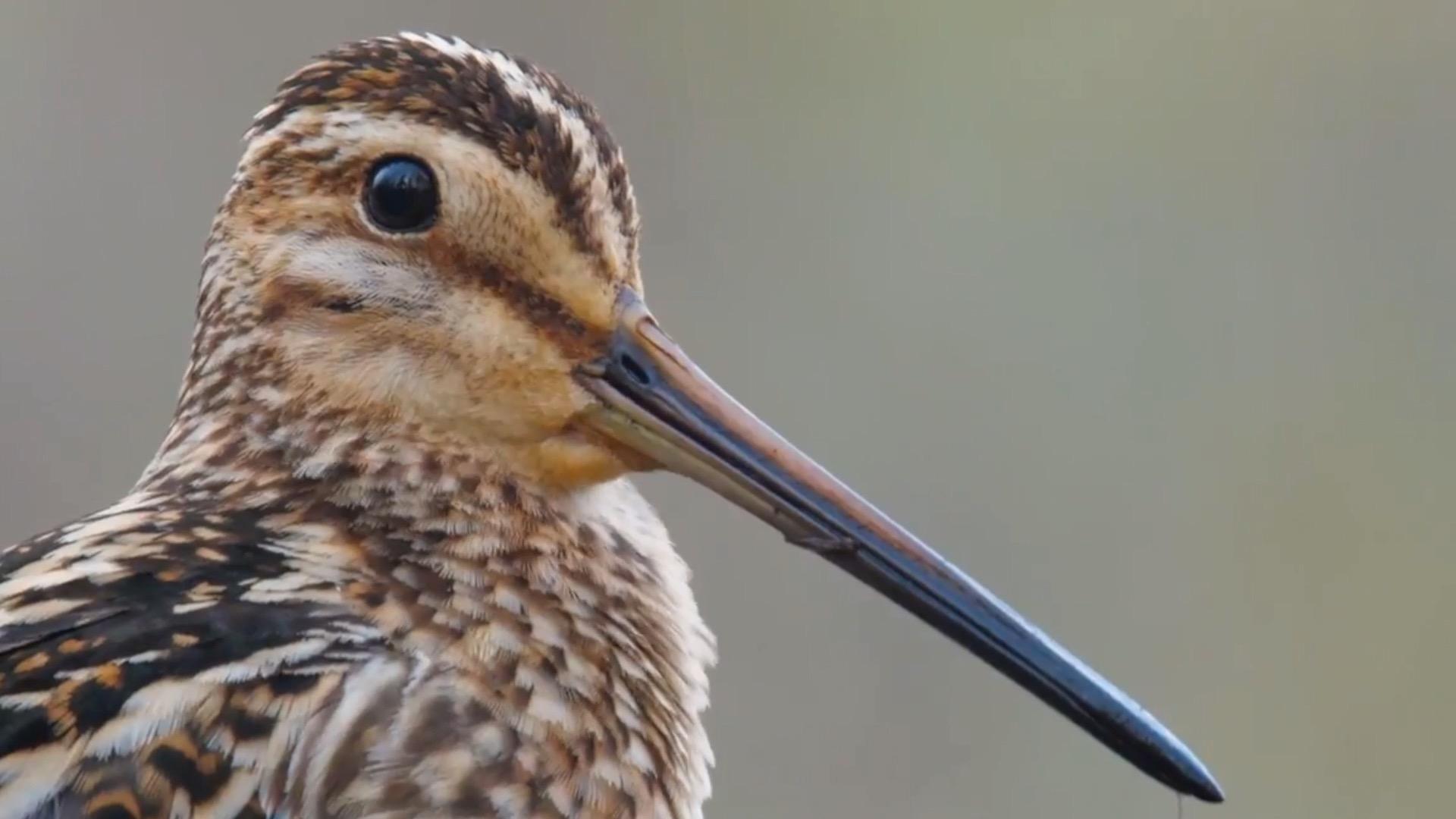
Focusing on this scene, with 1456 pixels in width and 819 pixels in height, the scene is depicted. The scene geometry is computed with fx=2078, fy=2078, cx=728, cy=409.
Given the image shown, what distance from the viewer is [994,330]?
3.42 meters

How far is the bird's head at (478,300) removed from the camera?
4.85 ft

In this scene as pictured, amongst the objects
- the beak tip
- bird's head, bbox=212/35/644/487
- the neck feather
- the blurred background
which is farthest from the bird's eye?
the blurred background

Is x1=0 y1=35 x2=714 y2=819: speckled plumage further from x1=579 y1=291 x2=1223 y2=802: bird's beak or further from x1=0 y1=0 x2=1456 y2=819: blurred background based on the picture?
x1=0 y1=0 x2=1456 y2=819: blurred background

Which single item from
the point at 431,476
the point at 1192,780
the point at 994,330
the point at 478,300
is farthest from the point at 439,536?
the point at 994,330

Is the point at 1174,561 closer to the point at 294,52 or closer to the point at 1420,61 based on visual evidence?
the point at 1420,61

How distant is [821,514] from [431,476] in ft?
0.93

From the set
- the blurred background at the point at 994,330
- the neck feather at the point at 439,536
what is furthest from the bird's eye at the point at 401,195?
the blurred background at the point at 994,330

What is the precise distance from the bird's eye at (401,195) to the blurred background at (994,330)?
5.57 feet

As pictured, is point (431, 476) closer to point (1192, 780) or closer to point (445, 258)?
point (445, 258)

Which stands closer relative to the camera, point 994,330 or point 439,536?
point 439,536

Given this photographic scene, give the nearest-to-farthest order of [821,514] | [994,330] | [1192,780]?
[1192,780] < [821,514] < [994,330]

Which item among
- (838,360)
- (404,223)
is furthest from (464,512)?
(838,360)

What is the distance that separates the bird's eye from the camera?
4.90ft

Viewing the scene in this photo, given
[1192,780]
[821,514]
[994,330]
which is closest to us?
[1192,780]
